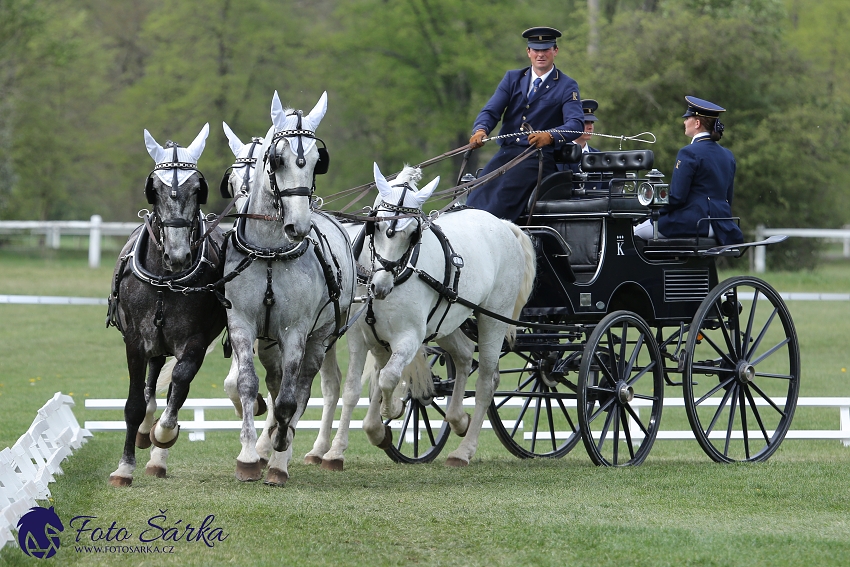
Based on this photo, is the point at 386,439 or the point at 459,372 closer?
the point at 386,439

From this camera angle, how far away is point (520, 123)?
888cm

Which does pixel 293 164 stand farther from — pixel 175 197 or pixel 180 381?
pixel 180 381

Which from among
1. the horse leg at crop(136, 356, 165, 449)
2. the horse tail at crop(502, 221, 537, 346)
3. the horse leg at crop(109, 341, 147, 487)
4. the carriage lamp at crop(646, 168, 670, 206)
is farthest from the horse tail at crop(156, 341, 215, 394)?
the carriage lamp at crop(646, 168, 670, 206)

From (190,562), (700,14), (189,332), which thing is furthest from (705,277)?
(700,14)

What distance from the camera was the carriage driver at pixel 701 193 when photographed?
849 cm

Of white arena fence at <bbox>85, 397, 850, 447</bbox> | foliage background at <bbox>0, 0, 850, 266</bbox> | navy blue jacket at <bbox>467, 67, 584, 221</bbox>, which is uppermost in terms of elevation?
foliage background at <bbox>0, 0, 850, 266</bbox>

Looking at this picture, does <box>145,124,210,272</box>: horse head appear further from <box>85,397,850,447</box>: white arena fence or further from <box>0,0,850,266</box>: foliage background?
<box>0,0,850,266</box>: foliage background

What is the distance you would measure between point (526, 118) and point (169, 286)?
3.54 meters

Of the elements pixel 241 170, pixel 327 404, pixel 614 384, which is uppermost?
pixel 241 170

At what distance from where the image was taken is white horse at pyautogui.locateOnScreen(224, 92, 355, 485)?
618cm

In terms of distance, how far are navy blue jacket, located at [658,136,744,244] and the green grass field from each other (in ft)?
5.59

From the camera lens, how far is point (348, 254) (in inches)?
279

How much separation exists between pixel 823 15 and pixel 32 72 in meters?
27.3

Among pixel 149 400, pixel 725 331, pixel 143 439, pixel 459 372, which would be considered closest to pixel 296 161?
pixel 149 400
